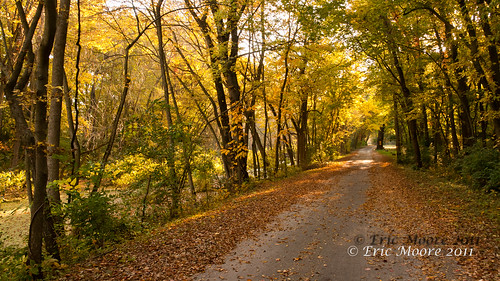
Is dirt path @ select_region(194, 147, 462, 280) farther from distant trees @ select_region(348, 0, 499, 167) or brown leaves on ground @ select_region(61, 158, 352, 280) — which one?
distant trees @ select_region(348, 0, 499, 167)

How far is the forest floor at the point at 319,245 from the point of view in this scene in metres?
4.68

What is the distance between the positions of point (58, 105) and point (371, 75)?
55.2 ft

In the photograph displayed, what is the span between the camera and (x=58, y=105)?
5.39 metres

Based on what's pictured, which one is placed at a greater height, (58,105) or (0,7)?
(0,7)

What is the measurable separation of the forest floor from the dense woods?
43.7 inches

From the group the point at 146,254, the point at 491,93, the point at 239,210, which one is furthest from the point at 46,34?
the point at 491,93

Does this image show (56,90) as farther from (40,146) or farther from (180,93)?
(180,93)

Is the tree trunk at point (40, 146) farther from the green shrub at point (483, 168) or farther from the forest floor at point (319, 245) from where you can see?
the green shrub at point (483, 168)

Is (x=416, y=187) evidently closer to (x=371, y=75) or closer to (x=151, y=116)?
(x=371, y=75)

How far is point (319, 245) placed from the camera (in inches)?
229

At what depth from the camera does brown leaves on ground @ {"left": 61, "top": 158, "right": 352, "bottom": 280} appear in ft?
15.8

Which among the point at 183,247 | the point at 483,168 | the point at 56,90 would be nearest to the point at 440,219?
the point at 483,168

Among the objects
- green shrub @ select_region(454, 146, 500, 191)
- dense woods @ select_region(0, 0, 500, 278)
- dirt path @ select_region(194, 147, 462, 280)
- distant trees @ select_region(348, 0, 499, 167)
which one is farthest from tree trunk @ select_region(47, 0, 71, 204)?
green shrub @ select_region(454, 146, 500, 191)

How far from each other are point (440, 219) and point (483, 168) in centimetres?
405
